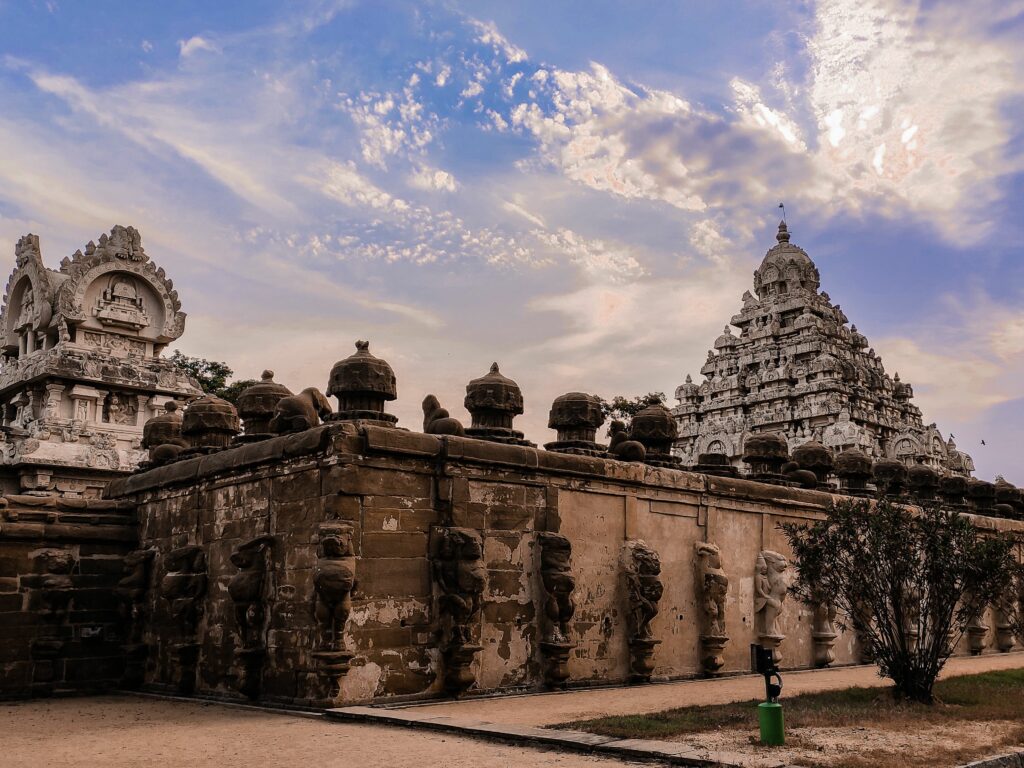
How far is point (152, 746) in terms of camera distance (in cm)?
880

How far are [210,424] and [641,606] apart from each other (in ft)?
22.0

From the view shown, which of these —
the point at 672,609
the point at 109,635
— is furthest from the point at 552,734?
the point at 109,635

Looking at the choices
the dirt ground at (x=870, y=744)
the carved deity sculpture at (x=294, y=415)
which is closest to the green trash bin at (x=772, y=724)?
the dirt ground at (x=870, y=744)

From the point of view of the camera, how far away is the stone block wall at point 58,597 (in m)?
13.4

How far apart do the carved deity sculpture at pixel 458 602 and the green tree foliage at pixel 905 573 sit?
4070 mm

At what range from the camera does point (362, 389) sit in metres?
12.2

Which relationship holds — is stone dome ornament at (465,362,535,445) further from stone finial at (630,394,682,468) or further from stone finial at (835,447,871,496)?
stone finial at (835,447,871,496)

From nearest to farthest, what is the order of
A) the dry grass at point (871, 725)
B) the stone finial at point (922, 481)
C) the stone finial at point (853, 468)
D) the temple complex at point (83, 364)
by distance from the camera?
1. the dry grass at point (871, 725)
2. the stone finial at point (853, 468)
3. the stone finial at point (922, 481)
4. the temple complex at point (83, 364)

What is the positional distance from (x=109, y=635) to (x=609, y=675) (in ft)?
22.8

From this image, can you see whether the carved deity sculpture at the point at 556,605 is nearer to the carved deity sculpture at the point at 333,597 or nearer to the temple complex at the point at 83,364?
the carved deity sculpture at the point at 333,597

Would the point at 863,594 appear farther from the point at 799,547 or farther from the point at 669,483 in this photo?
the point at 669,483

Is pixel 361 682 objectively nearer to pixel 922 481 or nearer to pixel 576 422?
pixel 576 422

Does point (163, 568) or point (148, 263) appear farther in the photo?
point (148, 263)

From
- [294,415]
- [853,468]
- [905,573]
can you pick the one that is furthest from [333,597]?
[853,468]
